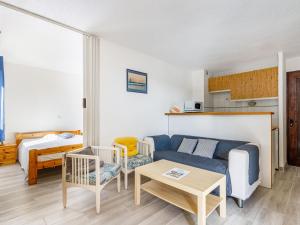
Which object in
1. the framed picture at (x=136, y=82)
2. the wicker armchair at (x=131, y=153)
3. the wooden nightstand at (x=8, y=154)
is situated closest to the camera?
the wicker armchair at (x=131, y=153)

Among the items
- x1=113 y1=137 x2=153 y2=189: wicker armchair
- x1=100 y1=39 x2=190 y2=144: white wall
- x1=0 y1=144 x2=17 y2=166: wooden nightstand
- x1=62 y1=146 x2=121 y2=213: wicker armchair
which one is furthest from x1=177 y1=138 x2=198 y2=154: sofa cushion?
x1=0 y1=144 x2=17 y2=166: wooden nightstand

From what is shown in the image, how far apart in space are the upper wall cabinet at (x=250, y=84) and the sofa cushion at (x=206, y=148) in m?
1.93

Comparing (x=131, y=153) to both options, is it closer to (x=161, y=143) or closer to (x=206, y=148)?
(x=161, y=143)

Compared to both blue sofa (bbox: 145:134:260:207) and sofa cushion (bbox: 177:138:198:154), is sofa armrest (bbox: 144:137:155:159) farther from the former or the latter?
sofa cushion (bbox: 177:138:198:154)

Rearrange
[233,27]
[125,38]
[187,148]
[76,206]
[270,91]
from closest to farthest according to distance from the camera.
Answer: [76,206]
[233,27]
[125,38]
[187,148]
[270,91]

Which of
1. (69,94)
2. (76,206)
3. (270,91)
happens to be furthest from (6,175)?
(270,91)

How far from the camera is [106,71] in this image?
2965mm

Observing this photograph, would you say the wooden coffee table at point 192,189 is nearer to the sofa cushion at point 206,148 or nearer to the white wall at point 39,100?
the sofa cushion at point 206,148

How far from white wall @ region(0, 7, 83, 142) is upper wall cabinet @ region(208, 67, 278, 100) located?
146 inches

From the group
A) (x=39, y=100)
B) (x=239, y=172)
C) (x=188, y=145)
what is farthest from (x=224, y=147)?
(x=39, y=100)

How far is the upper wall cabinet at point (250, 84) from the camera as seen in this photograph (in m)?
3.70

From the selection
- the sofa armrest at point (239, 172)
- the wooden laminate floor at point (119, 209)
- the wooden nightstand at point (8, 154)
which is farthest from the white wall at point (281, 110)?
the wooden nightstand at point (8, 154)

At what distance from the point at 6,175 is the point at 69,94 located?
2.63m

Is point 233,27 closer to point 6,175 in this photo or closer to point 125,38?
point 125,38
